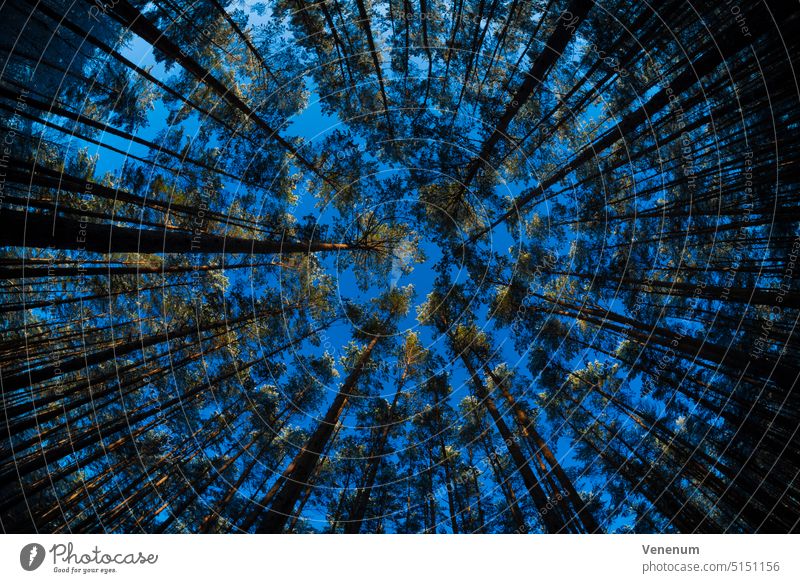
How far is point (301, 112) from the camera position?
27.8ft

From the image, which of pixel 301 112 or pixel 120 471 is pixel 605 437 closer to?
pixel 301 112

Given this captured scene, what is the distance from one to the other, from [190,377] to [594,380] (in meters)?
10.8

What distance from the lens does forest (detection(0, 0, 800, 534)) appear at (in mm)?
6930

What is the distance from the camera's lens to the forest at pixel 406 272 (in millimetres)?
6930
